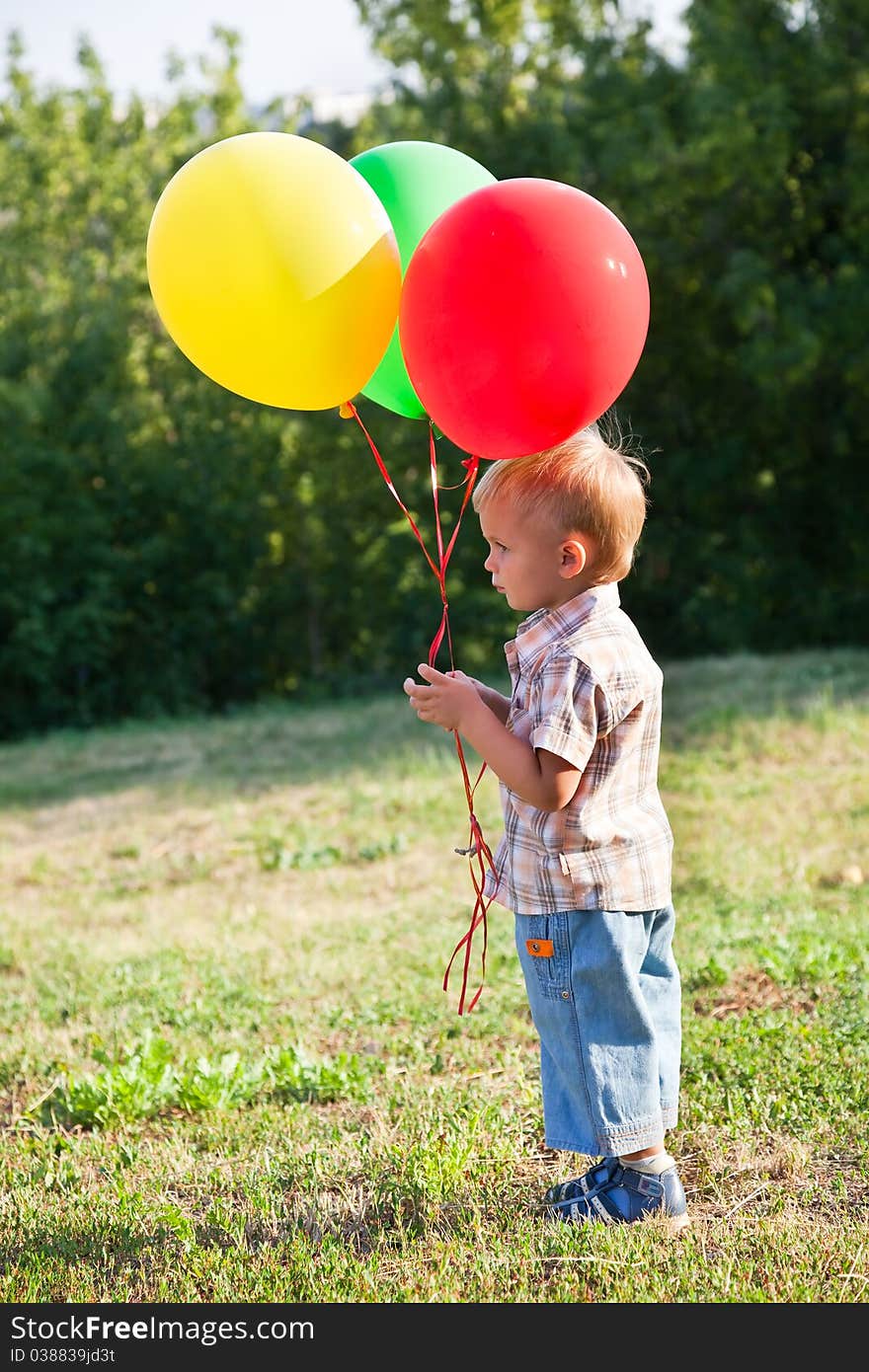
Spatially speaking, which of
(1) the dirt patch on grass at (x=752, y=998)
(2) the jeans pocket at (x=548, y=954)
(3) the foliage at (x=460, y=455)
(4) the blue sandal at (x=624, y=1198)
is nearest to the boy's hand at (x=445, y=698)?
(2) the jeans pocket at (x=548, y=954)

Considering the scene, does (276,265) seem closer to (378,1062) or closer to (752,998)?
(378,1062)

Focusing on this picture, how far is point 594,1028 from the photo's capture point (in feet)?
8.50

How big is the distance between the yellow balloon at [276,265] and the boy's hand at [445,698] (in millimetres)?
732

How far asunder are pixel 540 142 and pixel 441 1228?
12533mm

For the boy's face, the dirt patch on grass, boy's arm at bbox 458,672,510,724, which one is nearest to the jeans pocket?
boy's arm at bbox 458,672,510,724

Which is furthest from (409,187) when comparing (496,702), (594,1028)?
(594,1028)

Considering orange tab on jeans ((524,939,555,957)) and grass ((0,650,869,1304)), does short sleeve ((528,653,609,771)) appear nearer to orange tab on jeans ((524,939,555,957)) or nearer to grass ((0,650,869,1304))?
orange tab on jeans ((524,939,555,957))

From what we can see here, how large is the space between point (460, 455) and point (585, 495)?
11.4 m

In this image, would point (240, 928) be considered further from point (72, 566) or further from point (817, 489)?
point (817, 489)

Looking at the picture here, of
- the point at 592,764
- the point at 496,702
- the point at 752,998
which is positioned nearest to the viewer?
the point at 592,764

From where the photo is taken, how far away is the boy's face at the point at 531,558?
2574 millimetres

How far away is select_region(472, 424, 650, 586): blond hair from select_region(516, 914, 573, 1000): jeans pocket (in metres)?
0.71

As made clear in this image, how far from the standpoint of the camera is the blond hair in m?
2.57
